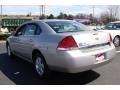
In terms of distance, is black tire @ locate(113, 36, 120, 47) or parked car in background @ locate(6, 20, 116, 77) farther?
black tire @ locate(113, 36, 120, 47)

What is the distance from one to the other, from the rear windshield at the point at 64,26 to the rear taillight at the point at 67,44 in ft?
2.12

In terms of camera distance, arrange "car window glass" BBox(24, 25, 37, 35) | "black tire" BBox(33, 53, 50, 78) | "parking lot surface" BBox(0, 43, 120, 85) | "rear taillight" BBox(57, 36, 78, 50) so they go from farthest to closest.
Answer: "car window glass" BBox(24, 25, 37, 35) < "black tire" BBox(33, 53, 50, 78) < "parking lot surface" BBox(0, 43, 120, 85) < "rear taillight" BBox(57, 36, 78, 50)

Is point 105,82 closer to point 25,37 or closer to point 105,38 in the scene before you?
point 105,38

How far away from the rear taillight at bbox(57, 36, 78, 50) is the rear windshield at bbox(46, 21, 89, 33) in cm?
65

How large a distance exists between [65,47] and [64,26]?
1.16m

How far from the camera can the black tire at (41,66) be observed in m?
5.32

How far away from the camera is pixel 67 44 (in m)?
4.76

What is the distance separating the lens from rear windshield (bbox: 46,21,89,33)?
5.54m

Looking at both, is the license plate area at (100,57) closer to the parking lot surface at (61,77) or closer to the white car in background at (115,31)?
the parking lot surface at (61,77)

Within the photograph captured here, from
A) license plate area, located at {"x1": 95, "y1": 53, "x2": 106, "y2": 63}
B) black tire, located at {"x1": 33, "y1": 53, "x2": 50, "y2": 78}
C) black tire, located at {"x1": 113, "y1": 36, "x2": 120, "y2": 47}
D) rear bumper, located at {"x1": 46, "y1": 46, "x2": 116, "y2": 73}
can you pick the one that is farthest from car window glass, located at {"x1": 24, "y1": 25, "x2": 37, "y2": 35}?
black tire, located at {"x1": 113, "y1": 36, "x2": 120, "y2": 47}

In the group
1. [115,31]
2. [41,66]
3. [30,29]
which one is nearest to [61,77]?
[41,66]

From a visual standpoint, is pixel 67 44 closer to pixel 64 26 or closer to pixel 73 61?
pixel 73 61

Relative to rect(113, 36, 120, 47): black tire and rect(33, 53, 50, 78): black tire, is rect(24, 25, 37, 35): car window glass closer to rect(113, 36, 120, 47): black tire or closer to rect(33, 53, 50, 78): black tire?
rect(33, 53, 50, 78): black tire
